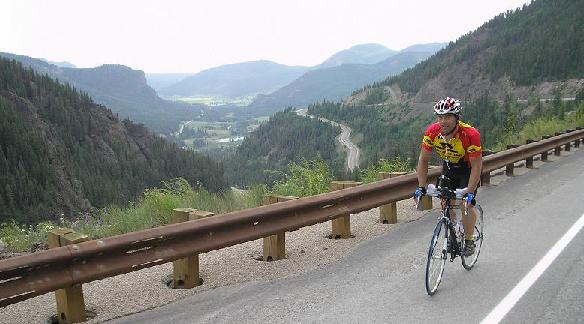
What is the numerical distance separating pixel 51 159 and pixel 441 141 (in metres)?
121

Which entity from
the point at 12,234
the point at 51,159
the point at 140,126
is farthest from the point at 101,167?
the point at 12,234

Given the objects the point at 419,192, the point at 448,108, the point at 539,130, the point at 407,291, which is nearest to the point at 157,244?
the point at 407,291

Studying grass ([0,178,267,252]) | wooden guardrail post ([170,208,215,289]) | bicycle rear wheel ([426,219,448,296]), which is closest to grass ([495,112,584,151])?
grass ([0,178,267,252])

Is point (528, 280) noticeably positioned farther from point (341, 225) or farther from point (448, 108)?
point (341, 225)

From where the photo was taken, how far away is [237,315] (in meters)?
4.37

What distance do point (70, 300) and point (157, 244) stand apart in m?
0.84

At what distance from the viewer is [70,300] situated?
4.20 meters

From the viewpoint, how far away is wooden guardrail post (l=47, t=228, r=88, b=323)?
4191mm

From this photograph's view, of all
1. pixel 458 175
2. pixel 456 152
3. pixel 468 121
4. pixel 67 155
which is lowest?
pixel 67 155

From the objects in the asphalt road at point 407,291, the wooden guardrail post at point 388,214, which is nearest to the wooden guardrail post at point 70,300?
the asphalt road at point 407,291

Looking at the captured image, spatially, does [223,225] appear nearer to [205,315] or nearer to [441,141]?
[205,315]

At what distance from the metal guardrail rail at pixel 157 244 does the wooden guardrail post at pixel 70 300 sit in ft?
0.47

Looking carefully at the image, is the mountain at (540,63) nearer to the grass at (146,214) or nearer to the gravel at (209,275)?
the grass at (146,214)

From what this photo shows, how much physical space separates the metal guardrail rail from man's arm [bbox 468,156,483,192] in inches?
73.3
